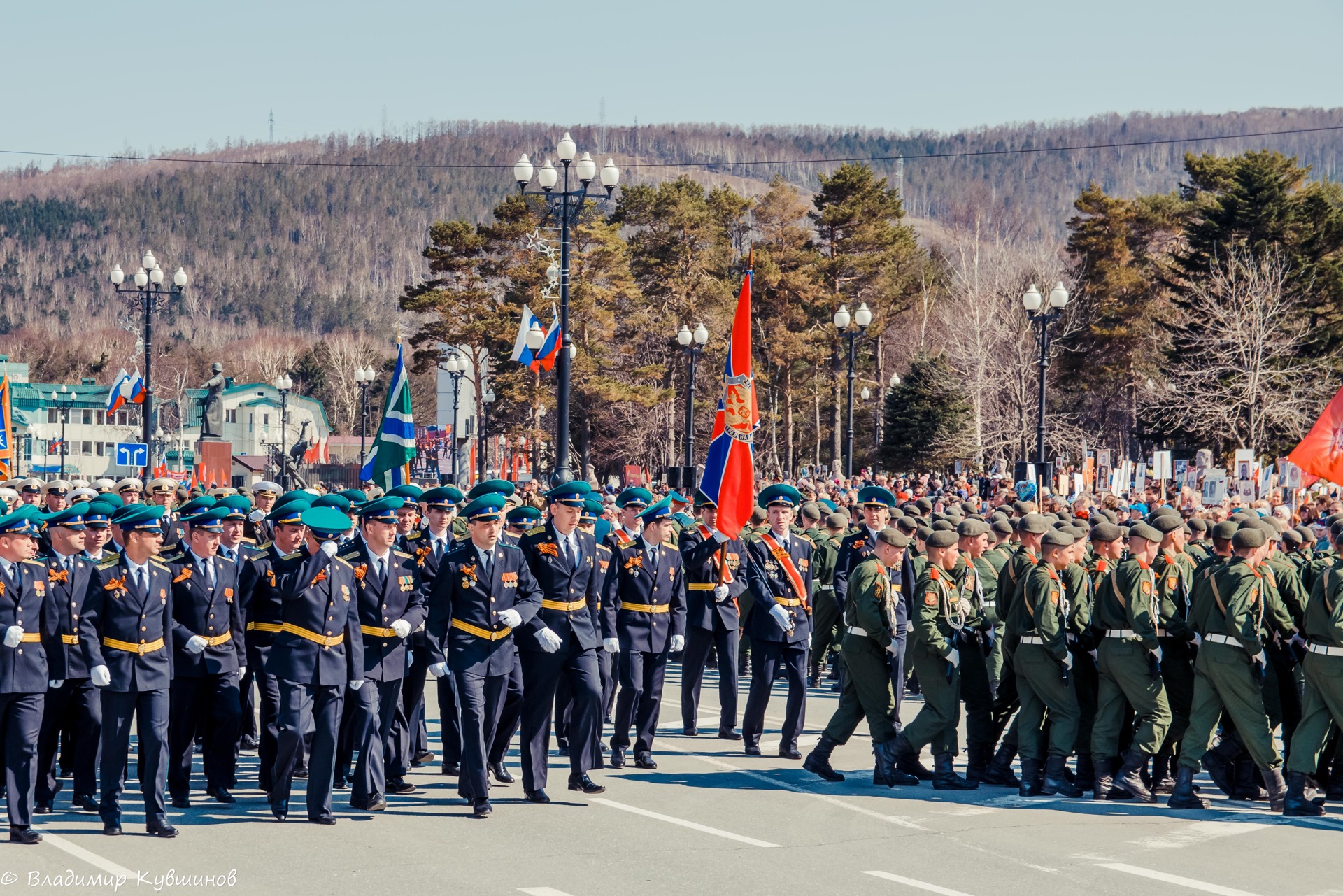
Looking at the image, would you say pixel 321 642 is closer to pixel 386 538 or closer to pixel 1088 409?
pixel 386 538

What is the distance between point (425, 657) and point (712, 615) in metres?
3.30

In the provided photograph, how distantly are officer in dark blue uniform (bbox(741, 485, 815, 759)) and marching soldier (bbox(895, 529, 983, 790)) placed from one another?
1379 mm

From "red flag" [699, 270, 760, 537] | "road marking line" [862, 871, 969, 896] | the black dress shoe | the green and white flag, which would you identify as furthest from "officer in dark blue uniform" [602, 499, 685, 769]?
the green and white flag

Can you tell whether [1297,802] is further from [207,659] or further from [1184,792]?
[207,659]

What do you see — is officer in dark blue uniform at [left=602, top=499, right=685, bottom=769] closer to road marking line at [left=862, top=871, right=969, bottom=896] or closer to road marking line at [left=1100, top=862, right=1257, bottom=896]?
road marking line at [left=862, top=871, right=969, bottom=896]

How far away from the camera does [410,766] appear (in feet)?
37.2

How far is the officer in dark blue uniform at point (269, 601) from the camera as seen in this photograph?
9.68 metres

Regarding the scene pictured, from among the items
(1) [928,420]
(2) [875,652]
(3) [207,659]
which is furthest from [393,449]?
(1) [928,420]

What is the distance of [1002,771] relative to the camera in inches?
426

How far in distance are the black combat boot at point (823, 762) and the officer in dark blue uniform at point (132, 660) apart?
14.5 ft

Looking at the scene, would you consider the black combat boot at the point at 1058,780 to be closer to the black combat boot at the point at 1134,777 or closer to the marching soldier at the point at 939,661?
the black combat boot at the point at 1134,777

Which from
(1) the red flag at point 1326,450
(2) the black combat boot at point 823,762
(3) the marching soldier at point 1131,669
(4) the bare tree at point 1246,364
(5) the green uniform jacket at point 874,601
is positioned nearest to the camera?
(3) the marching soldier at point 1131,669

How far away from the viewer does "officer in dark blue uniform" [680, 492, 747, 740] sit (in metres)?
12.8

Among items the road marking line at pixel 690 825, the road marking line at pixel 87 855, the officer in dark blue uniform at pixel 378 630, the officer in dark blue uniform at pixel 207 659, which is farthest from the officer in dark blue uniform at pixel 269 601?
the road marking line at pixel 690 825
